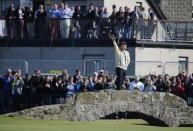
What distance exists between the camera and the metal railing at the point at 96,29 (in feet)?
137

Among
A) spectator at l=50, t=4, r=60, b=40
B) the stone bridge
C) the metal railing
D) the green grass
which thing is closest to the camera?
the green grass

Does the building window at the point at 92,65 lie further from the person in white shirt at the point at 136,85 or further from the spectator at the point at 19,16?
the person in white shirt at the point at 136,85

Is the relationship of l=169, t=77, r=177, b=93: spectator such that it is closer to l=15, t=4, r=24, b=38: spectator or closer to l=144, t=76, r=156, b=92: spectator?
l=144, t=76, r=156, b=92: spectator

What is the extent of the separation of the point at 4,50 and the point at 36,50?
1.75 metres

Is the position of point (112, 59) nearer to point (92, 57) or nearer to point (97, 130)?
point (92, 57)

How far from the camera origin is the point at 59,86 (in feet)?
112

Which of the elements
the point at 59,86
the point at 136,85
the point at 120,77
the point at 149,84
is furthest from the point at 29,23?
the point at 120,77

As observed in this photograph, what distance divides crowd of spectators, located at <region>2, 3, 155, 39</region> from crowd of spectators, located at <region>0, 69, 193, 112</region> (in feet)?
23.5

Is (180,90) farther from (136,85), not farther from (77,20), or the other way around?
(77,20)

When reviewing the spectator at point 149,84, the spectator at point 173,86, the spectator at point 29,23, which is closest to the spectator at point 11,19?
the spectator at point 29,23

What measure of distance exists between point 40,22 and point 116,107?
49.1 ft

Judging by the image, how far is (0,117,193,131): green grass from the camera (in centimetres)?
2498

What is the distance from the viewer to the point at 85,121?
29.0 m

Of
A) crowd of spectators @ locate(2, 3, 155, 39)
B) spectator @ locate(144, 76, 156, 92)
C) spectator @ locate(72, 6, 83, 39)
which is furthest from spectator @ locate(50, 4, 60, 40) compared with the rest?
spectator @ locate(144, 76, 156, 92)
